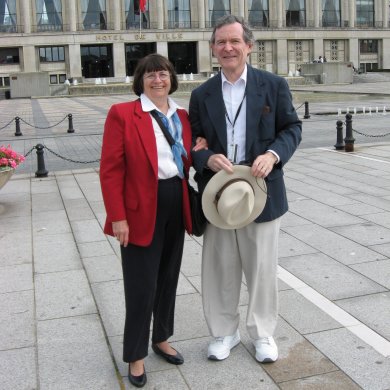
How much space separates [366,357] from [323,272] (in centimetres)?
185

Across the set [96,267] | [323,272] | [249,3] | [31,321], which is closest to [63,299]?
[31,321]

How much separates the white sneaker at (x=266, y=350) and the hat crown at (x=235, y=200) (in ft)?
3.23

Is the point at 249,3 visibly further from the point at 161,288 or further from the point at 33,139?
the point at 161,288

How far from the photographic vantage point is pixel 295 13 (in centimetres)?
7300

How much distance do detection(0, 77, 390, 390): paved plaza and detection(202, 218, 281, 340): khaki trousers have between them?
0.87 ft

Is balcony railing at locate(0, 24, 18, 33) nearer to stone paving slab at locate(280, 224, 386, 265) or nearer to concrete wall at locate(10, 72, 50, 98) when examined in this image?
concrete wall at locate(10, 72, 50, 98)

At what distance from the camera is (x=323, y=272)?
5.75 metres

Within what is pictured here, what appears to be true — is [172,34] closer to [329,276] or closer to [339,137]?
[339,137]

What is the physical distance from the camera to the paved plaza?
12.5 ft

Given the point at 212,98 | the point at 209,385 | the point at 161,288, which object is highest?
the point at 212,98

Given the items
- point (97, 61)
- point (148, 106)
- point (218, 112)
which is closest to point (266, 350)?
point (218, 112)

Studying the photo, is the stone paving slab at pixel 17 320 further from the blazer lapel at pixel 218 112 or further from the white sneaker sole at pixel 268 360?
the blazer lapel at pixel 218 112

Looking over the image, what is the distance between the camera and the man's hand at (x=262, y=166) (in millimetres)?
3482

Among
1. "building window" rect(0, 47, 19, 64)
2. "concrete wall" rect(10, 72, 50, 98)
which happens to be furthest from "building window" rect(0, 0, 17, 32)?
"concrete wall" rect(10, 72, 50, 98)
